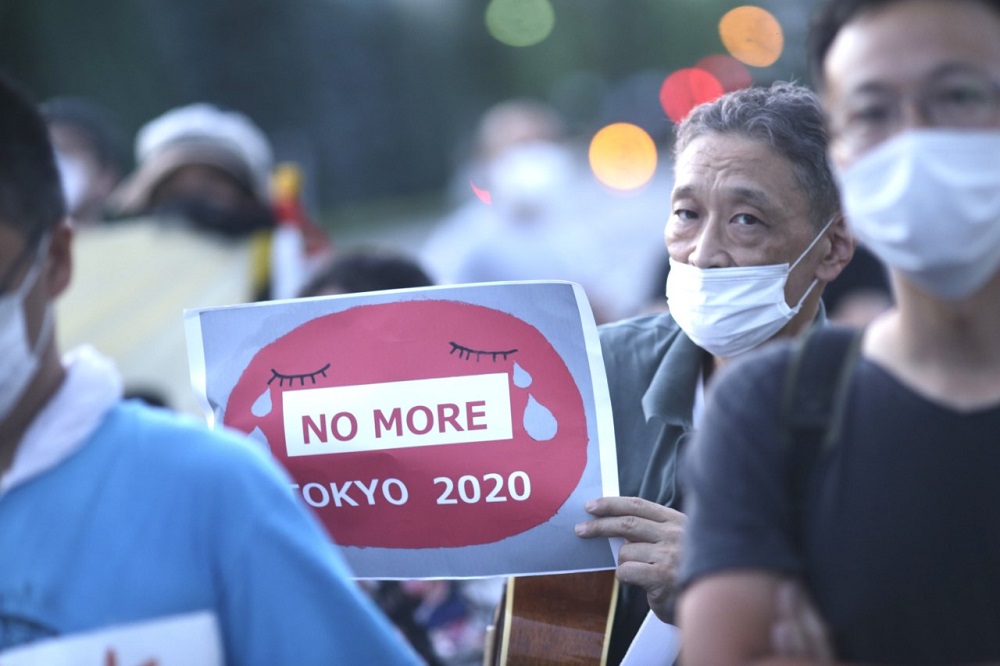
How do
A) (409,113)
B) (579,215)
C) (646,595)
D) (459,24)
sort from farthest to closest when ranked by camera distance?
1. (459,24)
2. (409,113)
3. (579,215)
4. (646,595)

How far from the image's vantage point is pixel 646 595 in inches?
116

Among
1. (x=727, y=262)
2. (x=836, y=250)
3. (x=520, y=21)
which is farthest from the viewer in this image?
(x=520, y=21)

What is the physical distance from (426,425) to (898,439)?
1.25m

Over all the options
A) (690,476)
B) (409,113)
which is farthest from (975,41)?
(409,113)

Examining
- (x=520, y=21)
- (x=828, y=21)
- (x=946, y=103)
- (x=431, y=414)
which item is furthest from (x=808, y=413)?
(x=520, y=21)

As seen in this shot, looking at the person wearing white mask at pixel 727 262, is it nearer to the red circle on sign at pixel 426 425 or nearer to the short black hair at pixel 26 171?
the red circle on sign at pixel 426 425

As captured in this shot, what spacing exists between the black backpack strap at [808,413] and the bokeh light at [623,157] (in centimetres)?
2500

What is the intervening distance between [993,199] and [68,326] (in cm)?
493

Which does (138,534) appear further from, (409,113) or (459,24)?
(459,24)

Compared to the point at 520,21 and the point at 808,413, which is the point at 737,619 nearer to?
the point at 808,413

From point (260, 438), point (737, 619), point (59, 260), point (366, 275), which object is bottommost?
point (737, 619)

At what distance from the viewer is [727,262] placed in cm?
298

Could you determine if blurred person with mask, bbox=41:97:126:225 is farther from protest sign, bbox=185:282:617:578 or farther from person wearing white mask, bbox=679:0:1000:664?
person wearing white mask, bbox=679:0:1000:664

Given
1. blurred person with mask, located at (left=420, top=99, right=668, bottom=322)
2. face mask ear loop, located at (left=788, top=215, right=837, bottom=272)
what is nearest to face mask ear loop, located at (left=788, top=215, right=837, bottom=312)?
face mask ear loop, located at (left=788, top=215, right=837, bottom=272)
